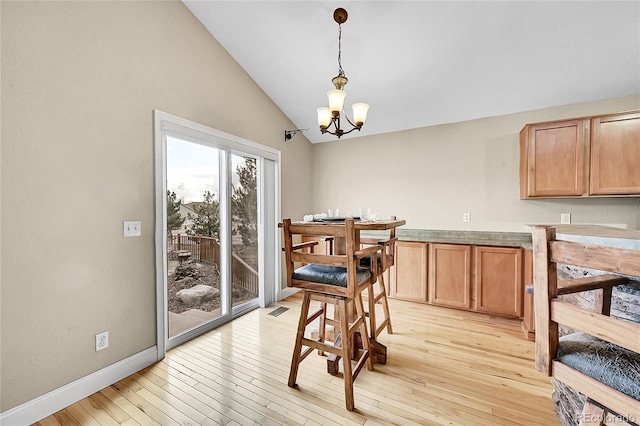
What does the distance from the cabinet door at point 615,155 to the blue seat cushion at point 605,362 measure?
93.9 inches

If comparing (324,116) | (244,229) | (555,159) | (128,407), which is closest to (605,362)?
(324,116)

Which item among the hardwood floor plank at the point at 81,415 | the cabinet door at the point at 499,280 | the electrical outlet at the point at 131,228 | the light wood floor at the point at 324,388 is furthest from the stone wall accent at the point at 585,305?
the electrical outlet at the point at 131,228

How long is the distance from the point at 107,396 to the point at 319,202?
11.0 ft

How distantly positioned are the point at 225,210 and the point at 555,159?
3.57 metres

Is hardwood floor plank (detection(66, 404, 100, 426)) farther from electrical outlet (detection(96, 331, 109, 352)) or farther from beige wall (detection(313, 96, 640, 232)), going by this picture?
beige wall (detection(313, 96, 640, 232))

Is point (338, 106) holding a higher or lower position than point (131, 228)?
higher

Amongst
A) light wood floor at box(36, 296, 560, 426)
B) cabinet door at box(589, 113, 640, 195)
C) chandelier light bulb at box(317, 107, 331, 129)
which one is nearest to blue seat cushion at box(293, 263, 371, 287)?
light wood floor at box(36, 296, 560, 426)

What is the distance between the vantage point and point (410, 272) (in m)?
3.37

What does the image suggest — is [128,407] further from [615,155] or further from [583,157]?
[615,155]

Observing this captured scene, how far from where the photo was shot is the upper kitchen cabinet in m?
2.39

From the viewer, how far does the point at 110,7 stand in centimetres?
192

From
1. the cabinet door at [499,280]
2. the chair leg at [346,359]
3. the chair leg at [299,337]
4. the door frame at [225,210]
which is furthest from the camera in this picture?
the cabinet door at [499,280]

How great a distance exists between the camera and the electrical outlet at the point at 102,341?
6.16 feet

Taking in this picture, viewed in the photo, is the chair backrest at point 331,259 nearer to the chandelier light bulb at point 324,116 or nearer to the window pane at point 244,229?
the chandelier light bulb at point 324,116
